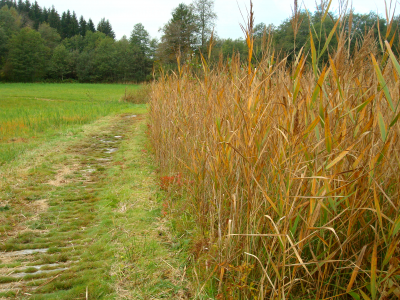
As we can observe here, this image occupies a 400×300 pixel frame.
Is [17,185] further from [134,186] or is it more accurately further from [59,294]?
[59,294]

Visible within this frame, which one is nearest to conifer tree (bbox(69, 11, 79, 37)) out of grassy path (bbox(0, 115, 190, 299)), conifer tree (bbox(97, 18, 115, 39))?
conifer tree (bbox(97, 18, 115, 39))

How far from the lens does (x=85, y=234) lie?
10.1ft

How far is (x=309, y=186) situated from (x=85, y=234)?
7.94 ft

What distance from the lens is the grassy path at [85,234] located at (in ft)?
7.30

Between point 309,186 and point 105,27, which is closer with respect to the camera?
point 309,186

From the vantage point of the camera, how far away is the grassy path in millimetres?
2227

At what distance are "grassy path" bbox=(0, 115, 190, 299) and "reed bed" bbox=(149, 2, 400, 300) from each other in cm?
43

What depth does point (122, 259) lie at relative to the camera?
2543 millimetres

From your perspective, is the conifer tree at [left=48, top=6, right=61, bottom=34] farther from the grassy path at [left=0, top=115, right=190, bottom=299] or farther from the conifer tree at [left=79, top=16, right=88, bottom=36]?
the grassy path at [left=0, top=115, right=190, bottom=299]

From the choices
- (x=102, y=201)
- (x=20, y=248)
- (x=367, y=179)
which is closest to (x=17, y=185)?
(x=102, y=201)

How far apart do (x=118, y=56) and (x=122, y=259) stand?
5764cm

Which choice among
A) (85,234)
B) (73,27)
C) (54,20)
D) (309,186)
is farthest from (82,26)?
(309,186)

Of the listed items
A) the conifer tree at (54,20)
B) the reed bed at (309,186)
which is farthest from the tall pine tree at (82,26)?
the reed bed at (309,186)

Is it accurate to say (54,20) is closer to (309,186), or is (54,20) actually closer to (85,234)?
(85,234)
